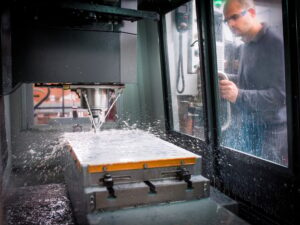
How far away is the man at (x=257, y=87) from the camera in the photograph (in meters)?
2.09

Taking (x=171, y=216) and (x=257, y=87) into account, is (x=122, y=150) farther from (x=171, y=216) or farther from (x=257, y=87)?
(x=257, y=87)

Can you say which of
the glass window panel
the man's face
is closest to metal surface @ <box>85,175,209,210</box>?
the man's face

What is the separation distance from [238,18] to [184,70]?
994 mm

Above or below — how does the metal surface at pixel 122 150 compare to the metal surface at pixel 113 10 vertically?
below

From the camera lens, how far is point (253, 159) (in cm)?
219

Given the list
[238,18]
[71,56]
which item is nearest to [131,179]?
[71,56]

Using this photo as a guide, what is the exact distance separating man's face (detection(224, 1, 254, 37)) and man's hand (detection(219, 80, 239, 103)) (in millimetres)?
380

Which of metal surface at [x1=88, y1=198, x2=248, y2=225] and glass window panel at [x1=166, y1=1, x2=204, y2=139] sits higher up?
glass window panel at [x1=166, y1=1, x2=204, y2=139]

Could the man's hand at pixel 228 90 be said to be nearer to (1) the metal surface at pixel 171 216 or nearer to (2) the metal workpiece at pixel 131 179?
(2) the metal workpiece at pixel 131 179

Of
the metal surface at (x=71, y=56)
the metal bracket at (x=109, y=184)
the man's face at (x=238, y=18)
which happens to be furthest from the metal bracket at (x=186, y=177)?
the man's face at (x=238, y=18)

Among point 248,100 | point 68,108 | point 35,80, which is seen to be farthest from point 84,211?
point 68,108

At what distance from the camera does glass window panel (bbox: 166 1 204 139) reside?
3.10 meters

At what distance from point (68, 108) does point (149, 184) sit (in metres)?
3.53

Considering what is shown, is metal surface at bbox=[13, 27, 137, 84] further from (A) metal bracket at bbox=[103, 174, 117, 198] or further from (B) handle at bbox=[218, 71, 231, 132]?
(B) handle at bbox=[218, 71, 231, 132]
